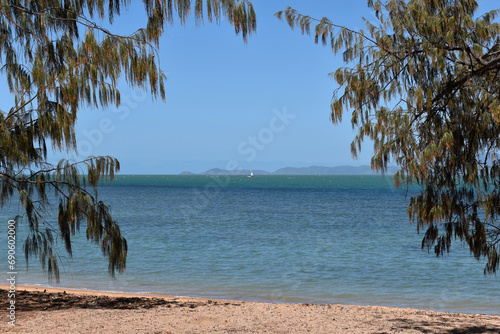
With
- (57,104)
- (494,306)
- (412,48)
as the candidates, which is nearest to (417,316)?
(494,306)

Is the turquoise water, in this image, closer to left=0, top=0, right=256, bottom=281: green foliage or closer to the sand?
the sand

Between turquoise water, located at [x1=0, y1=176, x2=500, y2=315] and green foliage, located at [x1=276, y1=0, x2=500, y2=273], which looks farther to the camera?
turquoise water, located at [x1=0, y1=176, x2=500, y2=315]

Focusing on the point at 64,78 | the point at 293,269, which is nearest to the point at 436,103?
the point at 64,78

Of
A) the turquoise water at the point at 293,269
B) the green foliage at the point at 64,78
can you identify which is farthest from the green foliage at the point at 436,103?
the turquoise water at the point at 293,269

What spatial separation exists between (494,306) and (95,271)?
8.72 m

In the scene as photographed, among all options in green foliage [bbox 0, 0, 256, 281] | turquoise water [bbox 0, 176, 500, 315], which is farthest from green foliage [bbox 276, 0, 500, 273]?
turquoise water [bbox 0, 176, 500, 315]

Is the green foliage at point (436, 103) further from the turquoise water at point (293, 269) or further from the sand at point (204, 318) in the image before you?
the turquoise water at point (293, 269)

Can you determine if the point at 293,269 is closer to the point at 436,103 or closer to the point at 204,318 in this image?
the point at 204,318

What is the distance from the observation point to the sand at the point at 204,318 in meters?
6.12

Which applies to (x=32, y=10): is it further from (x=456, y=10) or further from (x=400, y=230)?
(x=400, y=230)

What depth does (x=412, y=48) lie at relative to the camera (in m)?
4.88

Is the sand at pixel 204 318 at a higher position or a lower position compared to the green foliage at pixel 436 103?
lower

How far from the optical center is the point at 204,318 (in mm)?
6848

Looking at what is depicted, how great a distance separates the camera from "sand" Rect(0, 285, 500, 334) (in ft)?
20.1
